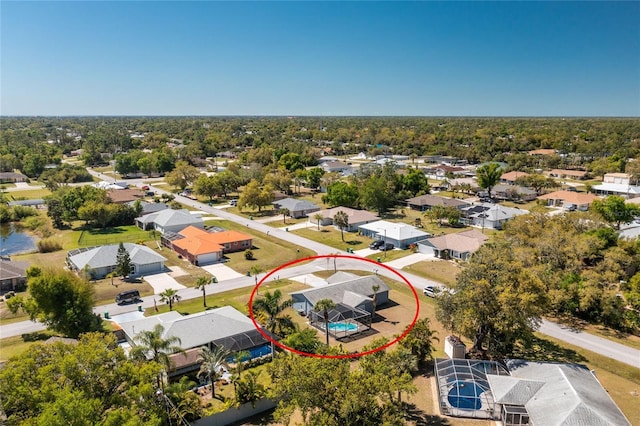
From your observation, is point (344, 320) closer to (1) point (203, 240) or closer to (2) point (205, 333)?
(2) point (205, 333)

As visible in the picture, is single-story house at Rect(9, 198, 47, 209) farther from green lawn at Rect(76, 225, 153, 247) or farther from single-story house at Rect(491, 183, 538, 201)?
single-story house at Rect(491, 183, 538, 201)

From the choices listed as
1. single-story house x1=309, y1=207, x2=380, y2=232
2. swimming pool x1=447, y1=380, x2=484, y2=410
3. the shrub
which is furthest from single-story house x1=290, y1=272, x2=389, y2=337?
the shrub

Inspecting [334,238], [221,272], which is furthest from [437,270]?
[221,272]

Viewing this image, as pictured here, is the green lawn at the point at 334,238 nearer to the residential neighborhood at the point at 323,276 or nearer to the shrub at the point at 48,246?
the residential neighborhood at the point at 323,276

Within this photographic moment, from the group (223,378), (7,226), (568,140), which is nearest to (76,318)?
(223,378)

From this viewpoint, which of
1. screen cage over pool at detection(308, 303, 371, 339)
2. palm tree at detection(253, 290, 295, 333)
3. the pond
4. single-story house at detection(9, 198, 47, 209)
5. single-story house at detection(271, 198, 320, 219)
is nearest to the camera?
palm tree at detection(253, 290, 295, 333)
